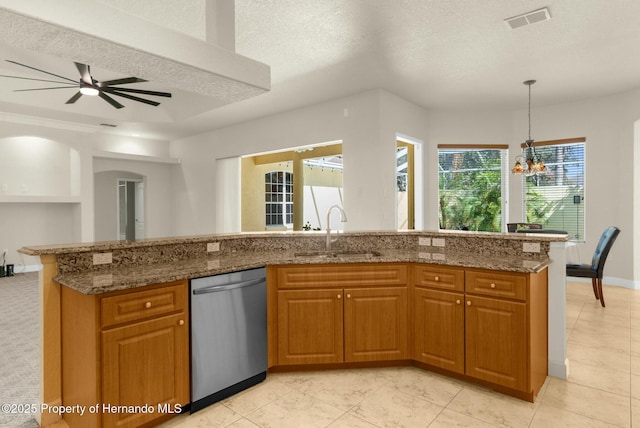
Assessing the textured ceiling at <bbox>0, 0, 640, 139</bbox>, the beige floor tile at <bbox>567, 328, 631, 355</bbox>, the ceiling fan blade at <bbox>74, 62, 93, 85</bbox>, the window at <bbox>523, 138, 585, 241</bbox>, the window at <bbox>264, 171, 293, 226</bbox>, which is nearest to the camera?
the textured ceiling at <bbox>0, 0, 640, 139</bbox>

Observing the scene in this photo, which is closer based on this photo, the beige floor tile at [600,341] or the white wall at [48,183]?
the beige floor tile at [600,341]

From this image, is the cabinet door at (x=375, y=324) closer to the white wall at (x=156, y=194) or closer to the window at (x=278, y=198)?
the window at (x=278, y=198)

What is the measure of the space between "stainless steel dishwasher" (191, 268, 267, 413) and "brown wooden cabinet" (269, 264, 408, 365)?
16cm

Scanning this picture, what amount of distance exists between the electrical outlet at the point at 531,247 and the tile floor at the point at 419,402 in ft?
3.10

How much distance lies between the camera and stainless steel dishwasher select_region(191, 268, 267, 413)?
2219 mm

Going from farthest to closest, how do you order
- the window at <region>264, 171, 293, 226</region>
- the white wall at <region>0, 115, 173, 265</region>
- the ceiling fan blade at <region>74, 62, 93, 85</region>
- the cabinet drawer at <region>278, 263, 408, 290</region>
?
the window at <region>264, 171, 293, 226</region> → the white wall at <region>0, 115, 173, 265</region> → the ceiling fan blade at <region>74, 62, 93, 85</region> → the cabinet drawer at <region>278, 263, 408, 290</region>

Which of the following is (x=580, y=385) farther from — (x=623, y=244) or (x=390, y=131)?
(x=623, y=244)

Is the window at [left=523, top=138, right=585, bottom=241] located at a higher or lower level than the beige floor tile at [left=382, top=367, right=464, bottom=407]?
higher

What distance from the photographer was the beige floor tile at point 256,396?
7.57 ft

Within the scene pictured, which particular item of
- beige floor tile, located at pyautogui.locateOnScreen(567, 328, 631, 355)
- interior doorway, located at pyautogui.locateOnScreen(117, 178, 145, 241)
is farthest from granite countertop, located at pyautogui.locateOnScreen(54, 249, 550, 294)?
interior doorway, located at pyautogui.locateOnScreen(117, 178, 145, 241)

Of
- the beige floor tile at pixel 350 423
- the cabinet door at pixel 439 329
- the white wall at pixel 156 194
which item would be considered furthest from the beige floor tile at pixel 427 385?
the white wall at pixel 156 194

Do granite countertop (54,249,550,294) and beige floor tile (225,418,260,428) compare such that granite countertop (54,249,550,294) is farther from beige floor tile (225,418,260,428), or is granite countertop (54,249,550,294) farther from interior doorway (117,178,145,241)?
interior doorway (117,178,145,241)

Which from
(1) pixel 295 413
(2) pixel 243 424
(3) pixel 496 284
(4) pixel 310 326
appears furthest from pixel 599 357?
(2) pixel 243 424

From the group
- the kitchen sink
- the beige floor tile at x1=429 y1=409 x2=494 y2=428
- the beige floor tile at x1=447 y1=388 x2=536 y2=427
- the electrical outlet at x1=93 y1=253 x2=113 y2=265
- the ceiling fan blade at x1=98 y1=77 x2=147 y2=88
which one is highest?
the ceiling fan blade at x1=98 y1=77 x2=147 y2=88
